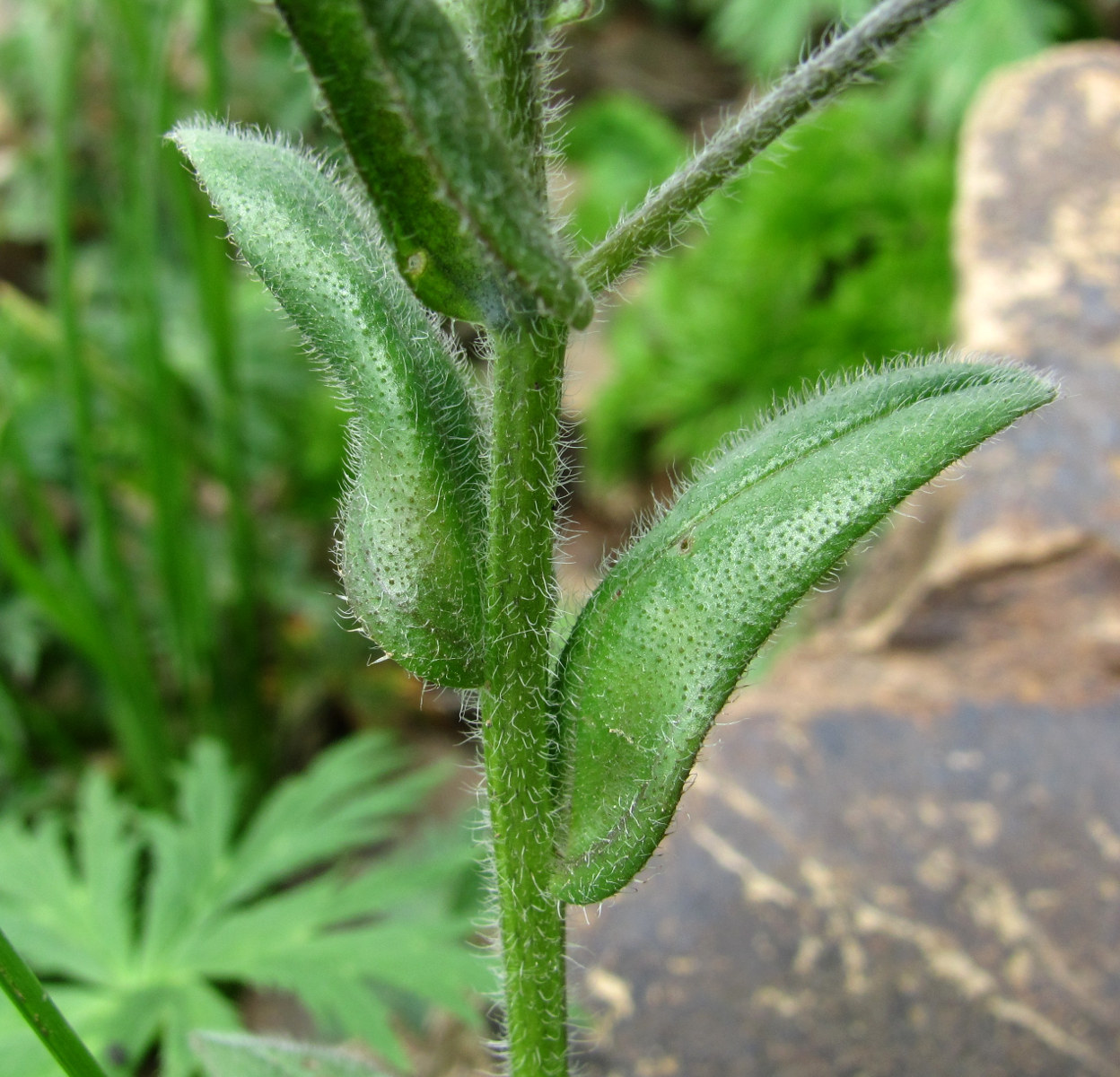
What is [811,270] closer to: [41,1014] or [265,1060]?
[265,1060]

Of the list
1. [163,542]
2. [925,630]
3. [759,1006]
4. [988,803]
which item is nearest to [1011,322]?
[925,630]

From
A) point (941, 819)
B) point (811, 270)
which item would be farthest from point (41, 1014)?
point (811, 270)

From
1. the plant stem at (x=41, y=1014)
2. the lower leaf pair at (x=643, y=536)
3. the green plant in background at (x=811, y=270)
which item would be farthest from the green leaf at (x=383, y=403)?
the green plant in background at (x=811, y=270)

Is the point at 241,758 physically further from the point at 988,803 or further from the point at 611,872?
the point at 611,872

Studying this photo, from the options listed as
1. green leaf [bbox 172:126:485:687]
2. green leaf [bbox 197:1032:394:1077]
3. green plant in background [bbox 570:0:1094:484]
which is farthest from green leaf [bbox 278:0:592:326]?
green plant in background [bbox 570:0:1094:484]

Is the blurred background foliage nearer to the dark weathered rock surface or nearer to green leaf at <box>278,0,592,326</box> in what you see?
the dark weathered rock surface

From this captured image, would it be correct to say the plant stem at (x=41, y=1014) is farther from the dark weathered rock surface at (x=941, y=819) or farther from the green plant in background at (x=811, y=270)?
the green plant in background at (x=811, y=270)
